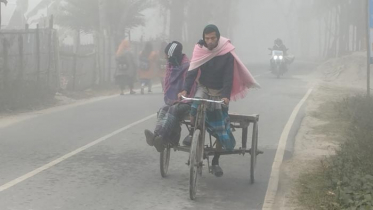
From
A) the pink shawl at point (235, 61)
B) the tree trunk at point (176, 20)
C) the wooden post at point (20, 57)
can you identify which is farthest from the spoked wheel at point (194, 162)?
the tree trunk at point (176, 20)

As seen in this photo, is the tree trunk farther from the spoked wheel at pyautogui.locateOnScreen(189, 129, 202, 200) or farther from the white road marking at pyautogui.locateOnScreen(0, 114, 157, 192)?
the spoked wheel at pyautogui.locateOnScreen(189, 129, 202, 200)

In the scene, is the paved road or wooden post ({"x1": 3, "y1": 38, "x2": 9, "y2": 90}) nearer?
the paved road

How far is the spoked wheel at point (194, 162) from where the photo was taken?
7117 millimetres

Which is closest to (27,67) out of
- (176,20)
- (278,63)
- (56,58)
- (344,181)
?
(56,58)

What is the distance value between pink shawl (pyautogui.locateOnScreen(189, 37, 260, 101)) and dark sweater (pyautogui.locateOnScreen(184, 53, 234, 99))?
7 centimetres

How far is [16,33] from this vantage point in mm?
17391

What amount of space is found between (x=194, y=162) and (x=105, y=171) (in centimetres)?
217

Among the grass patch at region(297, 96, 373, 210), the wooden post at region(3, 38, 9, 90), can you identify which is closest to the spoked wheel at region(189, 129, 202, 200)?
the grass patch at region(297, 96, 373, 210)

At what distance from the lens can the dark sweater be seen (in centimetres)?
782

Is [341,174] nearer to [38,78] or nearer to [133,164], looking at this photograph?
[133,164]

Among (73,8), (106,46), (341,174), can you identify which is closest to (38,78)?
(106,46)

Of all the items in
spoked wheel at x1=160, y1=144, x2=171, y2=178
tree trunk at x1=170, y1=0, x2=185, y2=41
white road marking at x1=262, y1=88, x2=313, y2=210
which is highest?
tree trunk at x1=170, y1=0, x2=185, y2=41

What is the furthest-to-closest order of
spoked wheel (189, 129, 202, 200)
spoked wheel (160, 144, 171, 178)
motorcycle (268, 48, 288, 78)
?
motorcycle (268, 48, 288, 78)
spoked wheel (160, 144, 171, 178)
spoked wheel (189, 129, 202, 200)

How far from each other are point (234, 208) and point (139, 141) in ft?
15.1
